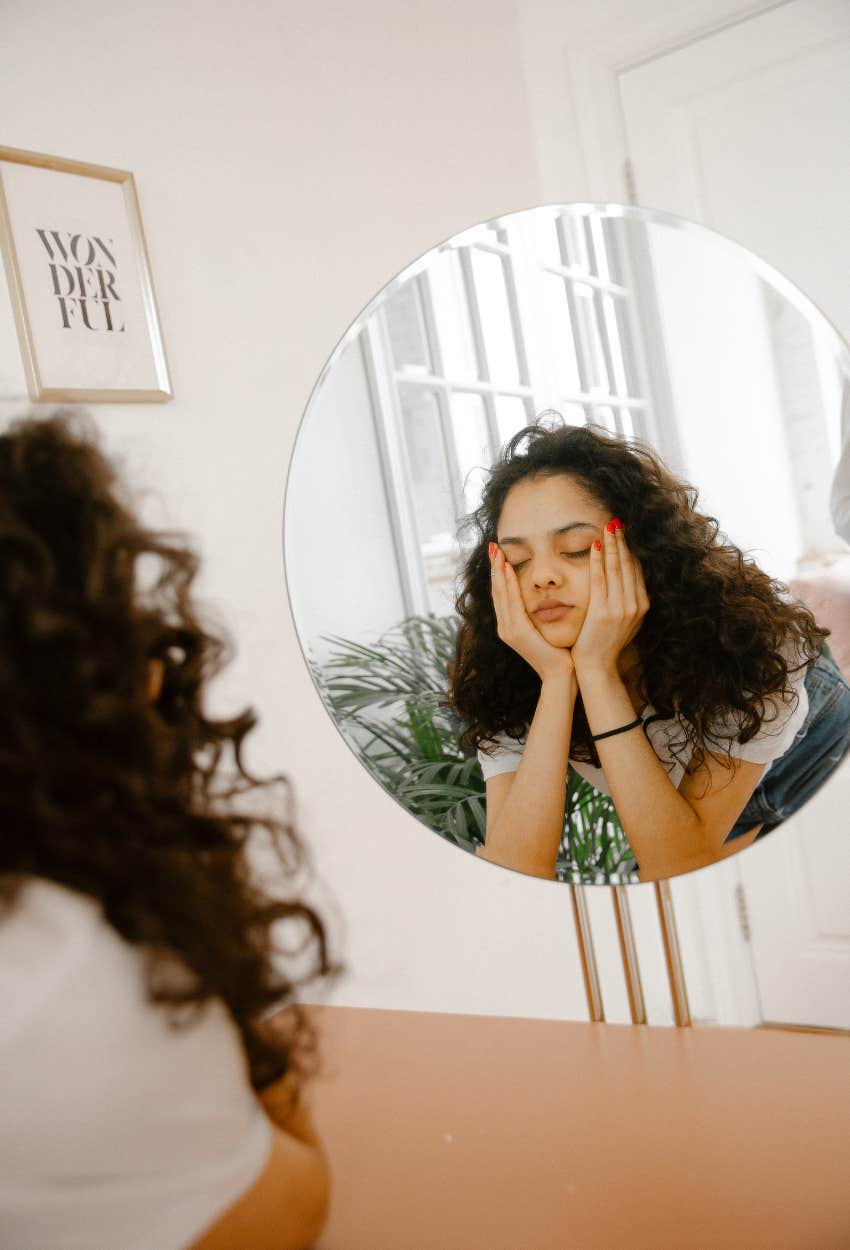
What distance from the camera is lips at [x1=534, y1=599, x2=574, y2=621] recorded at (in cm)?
102

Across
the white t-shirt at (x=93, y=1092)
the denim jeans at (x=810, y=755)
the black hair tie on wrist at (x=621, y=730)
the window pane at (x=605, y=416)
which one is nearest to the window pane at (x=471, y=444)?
the window pane at (x=605, y=416)

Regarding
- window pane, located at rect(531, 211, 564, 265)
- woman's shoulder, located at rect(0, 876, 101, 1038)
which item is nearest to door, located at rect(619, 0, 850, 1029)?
window pane, located at rect(531, 211, 564, 265)

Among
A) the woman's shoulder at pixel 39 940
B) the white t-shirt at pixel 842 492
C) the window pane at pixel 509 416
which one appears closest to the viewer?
the woman's shoulder at pixel 39 940

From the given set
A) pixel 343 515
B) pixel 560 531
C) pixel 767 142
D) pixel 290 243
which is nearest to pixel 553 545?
pixel 560 531

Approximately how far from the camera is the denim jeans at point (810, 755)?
99 centimetres

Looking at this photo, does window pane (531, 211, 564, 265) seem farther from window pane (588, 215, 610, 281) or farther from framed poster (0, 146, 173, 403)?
framed poster (0, 146, 173, 403)

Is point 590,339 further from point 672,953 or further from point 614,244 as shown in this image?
point 672,953

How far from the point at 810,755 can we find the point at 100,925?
2.32 feet

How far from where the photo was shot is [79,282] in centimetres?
131

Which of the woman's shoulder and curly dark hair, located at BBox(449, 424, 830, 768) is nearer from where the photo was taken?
the woman's shoulder

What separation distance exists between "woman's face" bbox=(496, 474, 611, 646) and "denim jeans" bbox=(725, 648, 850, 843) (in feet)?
0.76

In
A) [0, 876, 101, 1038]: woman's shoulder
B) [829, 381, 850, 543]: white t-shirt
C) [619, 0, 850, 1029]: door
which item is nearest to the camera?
[0, 876, 101, 1038]: woman's shoulder

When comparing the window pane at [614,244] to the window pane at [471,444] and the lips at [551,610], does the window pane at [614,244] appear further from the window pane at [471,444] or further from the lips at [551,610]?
the lips at [551,610]

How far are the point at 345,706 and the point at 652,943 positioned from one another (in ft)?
3.82
